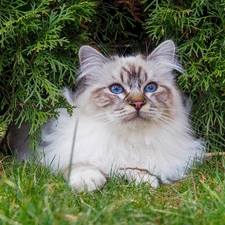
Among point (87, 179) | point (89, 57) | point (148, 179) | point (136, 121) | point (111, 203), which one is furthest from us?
point (89, 57)

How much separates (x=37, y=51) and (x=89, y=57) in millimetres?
448

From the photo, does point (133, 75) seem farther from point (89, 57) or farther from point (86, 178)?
point (86, 178)

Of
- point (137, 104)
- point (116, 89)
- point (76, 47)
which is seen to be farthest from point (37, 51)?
point (137, 104)

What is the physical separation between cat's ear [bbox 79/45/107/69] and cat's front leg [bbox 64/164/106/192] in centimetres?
79

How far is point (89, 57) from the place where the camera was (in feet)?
10.7

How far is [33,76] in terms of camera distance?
A: 3.08 metres

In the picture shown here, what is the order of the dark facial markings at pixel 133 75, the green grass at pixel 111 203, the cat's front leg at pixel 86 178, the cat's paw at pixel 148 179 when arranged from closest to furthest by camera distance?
1. the green grass at pixel 111 203
2. the cat's front leg at pixel 86 178
3. the cat's paw at pixel 148 179
4. the dark facial markings at pixel 133 75

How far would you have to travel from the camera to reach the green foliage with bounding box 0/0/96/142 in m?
2.96

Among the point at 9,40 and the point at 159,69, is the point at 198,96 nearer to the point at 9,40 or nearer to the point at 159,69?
the point at 159,69

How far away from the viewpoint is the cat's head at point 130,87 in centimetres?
299

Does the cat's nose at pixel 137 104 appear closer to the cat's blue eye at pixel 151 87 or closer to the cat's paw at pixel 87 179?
the cat's blue eye at pixel 151 87

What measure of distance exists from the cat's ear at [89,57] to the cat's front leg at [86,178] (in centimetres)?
79

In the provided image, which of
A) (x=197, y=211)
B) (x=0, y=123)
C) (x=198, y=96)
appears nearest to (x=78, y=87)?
(x=0, y=123)

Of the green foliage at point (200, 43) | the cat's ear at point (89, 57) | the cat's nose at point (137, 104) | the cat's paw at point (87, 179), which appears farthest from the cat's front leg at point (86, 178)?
the green foliage at point (200, 43)
